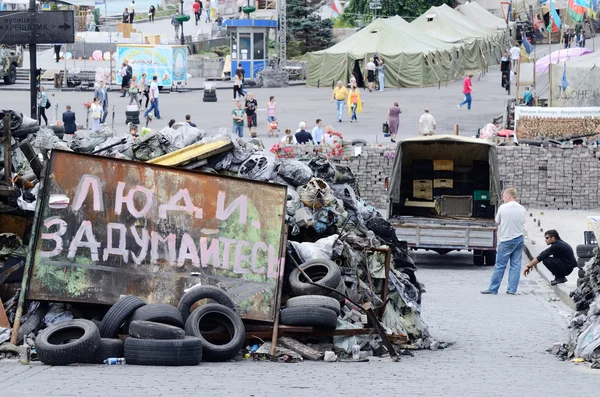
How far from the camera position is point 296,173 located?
1582 centimetres

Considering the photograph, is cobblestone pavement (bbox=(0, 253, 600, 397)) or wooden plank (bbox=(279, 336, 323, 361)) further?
wooden plank (bbox=(279, 336, 323, 361))

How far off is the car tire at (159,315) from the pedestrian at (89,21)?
59654 millimetres

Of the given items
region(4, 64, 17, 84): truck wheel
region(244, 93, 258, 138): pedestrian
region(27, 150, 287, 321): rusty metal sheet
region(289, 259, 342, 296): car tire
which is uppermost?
region(4, 64, 17, 84): truck wheel

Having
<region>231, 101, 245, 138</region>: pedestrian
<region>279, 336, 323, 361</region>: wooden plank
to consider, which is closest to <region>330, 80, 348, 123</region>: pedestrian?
<region>231, 101, 245, 138</region>: pedestrian

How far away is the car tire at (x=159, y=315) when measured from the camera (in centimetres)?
1184

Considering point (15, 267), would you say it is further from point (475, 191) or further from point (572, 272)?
point (475, 191)

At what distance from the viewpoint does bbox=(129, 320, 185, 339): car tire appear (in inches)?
455

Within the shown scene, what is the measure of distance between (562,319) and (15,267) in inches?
307

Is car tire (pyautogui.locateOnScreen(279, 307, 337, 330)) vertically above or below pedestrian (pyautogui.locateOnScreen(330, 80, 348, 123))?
below

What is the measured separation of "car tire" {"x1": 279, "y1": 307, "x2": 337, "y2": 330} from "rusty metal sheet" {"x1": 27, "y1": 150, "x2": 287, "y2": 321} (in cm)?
29

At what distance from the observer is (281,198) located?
43.8 ft

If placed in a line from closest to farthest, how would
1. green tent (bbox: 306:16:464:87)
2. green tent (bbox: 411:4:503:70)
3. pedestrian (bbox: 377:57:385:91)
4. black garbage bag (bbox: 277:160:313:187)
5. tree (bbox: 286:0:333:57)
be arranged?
black garbage bag (bbox: 277:160:313:187) < pedestrian (bbox: 377:57:385:91) < green tent (bbox: 306:16:464:87) < green tent (bbox: 411:4:503:70) < tree (bbox: 286:0:333:57)

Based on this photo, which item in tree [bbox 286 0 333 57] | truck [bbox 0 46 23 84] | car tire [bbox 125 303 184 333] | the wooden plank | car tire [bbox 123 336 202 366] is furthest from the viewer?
tree [bbox 286 0 333 57]

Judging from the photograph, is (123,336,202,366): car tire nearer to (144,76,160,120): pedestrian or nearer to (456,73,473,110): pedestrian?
(144,76,160,120): pedestrian
